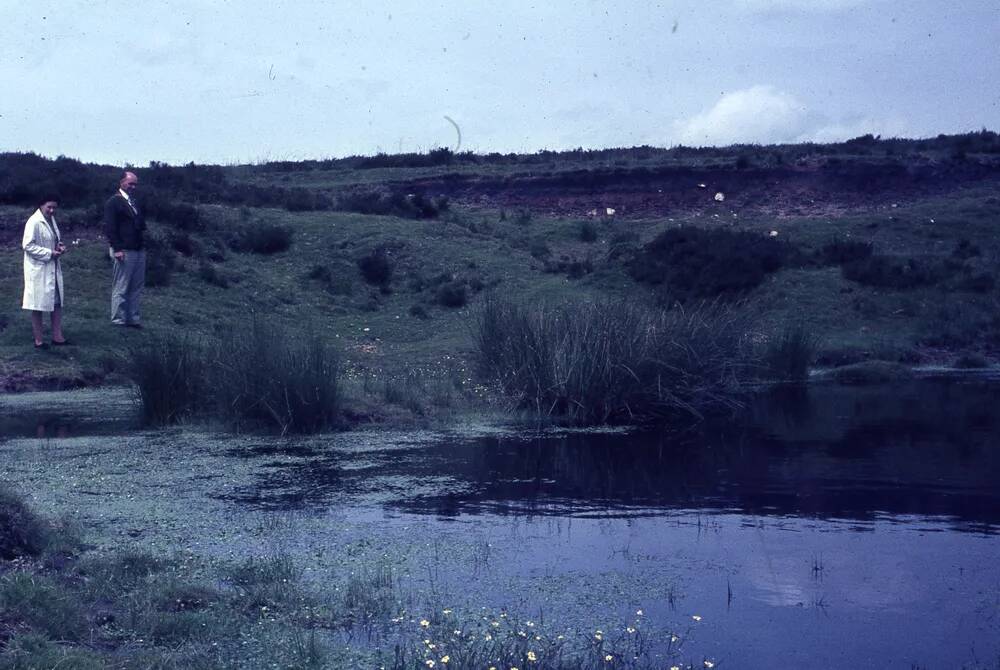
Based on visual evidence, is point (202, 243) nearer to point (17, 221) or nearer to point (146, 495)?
point (17, 221)

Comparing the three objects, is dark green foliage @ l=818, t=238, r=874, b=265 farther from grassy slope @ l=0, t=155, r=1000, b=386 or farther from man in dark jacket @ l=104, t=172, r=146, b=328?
man in dark jacket @ l=104, t=172, r=146, b=328

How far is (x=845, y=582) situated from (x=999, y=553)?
4.31 feet

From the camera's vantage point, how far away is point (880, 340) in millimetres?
22031

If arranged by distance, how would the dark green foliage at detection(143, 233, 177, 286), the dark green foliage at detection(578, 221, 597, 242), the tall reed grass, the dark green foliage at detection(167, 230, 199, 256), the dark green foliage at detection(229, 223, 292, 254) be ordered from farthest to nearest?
the dark green foliage at detection(578, 221, 597, 242), the dark green foliage at detection(229, 223, 292, 254), the dark green foliage at detection(167, 230, 199, 256), the dark green foliage at detection(143, 233, 177, 286), the tall reed grass

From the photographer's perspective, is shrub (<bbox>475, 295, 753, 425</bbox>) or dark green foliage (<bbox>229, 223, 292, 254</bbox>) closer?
shrub (<bbox>475, 295, 753, 425</bbox>)

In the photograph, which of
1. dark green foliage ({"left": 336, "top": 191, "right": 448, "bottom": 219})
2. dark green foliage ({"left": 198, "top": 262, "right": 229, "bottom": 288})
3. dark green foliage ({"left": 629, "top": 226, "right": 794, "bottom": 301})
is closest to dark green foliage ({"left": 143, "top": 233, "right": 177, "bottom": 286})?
dark green foliage ({"left": 198, "top": 262, "right": 229, "bottom": 288})

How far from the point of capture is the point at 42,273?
1742 centimetres

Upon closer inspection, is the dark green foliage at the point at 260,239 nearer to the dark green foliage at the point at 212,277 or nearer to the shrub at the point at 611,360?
the dark green foliage at the point at 212,277

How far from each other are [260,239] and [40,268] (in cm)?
952

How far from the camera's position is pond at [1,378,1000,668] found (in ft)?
20.9

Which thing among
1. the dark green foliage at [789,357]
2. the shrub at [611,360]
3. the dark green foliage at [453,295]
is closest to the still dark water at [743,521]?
the shrub at [611,360]

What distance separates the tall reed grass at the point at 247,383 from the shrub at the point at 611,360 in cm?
236

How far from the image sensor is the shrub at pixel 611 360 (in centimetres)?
1353

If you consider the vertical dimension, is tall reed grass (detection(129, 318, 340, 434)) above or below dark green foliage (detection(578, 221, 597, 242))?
below
